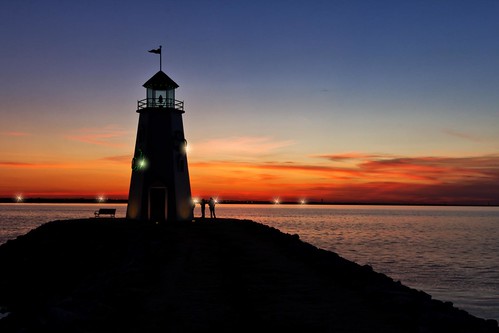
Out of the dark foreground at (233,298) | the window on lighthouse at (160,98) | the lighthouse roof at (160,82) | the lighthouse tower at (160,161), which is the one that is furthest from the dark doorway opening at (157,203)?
the dark foreground at (233,298)

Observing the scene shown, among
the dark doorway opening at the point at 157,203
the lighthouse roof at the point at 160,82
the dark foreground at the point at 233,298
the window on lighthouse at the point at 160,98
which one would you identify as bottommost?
the dark foreground at the point at 233,298

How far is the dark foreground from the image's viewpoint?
32.8 feet

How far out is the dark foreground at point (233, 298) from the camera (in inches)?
394

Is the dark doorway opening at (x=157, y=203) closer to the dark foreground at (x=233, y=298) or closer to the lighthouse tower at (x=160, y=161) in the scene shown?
the lighthouse tower at (x=160, y=161)

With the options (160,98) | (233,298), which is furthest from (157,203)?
(233,298)

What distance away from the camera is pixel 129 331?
971 centimetres

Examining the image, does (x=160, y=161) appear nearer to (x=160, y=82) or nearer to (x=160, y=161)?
(x=160, y=161)

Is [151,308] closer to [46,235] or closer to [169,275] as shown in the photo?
[169,275]

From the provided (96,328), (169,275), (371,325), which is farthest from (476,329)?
(169,275)

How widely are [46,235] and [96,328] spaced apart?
30.0 m

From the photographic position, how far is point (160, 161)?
37844mm

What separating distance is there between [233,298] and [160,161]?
86.5 ft

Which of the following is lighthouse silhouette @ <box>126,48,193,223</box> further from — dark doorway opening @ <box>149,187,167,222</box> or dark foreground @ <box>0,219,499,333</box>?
dark foreground @ <box>0,219,499,333</box>

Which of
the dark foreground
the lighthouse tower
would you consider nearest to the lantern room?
the lighthouse tower
